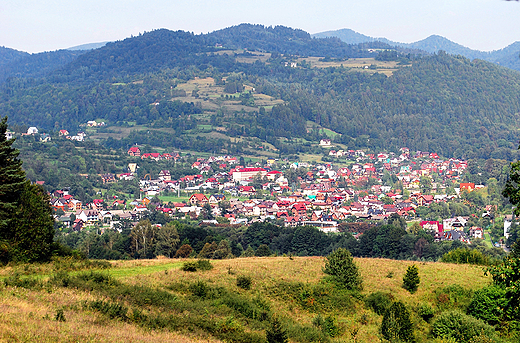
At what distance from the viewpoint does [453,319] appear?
1761 centimetres

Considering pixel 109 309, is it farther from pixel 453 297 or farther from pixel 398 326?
pixel 453 297

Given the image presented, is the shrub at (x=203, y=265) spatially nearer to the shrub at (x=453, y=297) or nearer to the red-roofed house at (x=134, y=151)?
the shrub at (x=453, y=297)

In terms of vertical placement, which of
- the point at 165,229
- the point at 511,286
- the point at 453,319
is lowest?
the point at 165,229

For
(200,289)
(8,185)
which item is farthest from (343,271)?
(8,185)

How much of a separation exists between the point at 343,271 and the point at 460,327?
4920 millimetres

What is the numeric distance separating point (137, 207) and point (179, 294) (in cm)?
7406

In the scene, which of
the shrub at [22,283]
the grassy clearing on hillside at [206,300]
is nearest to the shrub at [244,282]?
the grassy clearing on hillside at [206,300]

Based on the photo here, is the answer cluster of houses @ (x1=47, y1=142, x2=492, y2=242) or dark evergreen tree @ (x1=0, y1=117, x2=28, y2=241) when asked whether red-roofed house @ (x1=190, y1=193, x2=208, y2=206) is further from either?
dark evergreen tree @ (x1=0, y1=117, x2=28, y2=241)

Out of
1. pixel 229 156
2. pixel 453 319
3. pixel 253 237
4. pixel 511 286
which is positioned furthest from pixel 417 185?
pixel 511 286

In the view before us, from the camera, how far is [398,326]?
17031mm

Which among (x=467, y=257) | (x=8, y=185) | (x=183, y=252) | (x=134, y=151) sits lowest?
(x=134, y=151)

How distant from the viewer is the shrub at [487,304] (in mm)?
18250

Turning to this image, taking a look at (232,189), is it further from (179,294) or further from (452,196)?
(179,294)

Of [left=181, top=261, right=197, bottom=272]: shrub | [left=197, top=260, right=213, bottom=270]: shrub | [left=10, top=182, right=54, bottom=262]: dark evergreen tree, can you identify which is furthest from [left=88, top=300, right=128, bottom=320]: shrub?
[left=10, top=182, right=54, bottom=262]: dark evergreen tree
